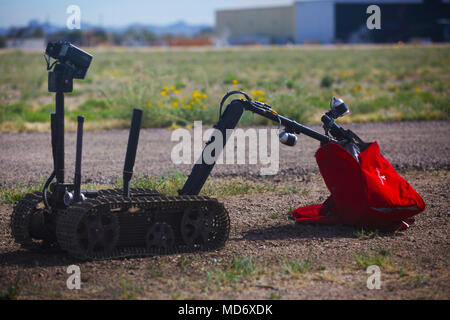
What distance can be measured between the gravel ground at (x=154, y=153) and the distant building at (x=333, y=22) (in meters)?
61.8

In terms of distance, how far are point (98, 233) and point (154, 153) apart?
5.73m

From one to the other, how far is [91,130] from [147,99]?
5.05 ft

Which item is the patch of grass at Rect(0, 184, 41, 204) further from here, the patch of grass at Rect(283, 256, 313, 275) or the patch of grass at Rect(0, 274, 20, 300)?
the patch of grass at Rect(283, 256, 313, 275)

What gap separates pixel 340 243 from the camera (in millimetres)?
5809

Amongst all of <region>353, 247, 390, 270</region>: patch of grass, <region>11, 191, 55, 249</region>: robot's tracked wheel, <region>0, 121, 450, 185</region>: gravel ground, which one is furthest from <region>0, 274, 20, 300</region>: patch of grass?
<region>0, 121, 450, 185</region>: gravel ground

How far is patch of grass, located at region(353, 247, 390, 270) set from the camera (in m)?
5.09

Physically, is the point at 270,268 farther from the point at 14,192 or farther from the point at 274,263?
the point at 14,192

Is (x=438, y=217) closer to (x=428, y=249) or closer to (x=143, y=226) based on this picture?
(x=428, y=249)

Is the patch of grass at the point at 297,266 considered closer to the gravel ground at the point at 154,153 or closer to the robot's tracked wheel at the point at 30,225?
the robot's tracked wheel at the point at 30,225

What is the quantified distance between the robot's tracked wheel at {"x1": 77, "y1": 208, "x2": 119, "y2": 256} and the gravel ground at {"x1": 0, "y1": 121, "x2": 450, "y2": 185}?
3.35 m

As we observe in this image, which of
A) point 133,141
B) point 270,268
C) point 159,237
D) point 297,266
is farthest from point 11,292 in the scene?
point 297,266

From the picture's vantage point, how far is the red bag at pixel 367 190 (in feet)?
19.4

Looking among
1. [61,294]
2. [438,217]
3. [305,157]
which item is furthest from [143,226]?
[305,157]

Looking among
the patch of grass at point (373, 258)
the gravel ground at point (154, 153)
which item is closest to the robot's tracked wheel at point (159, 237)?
the patch of grass at point (373, 258)
